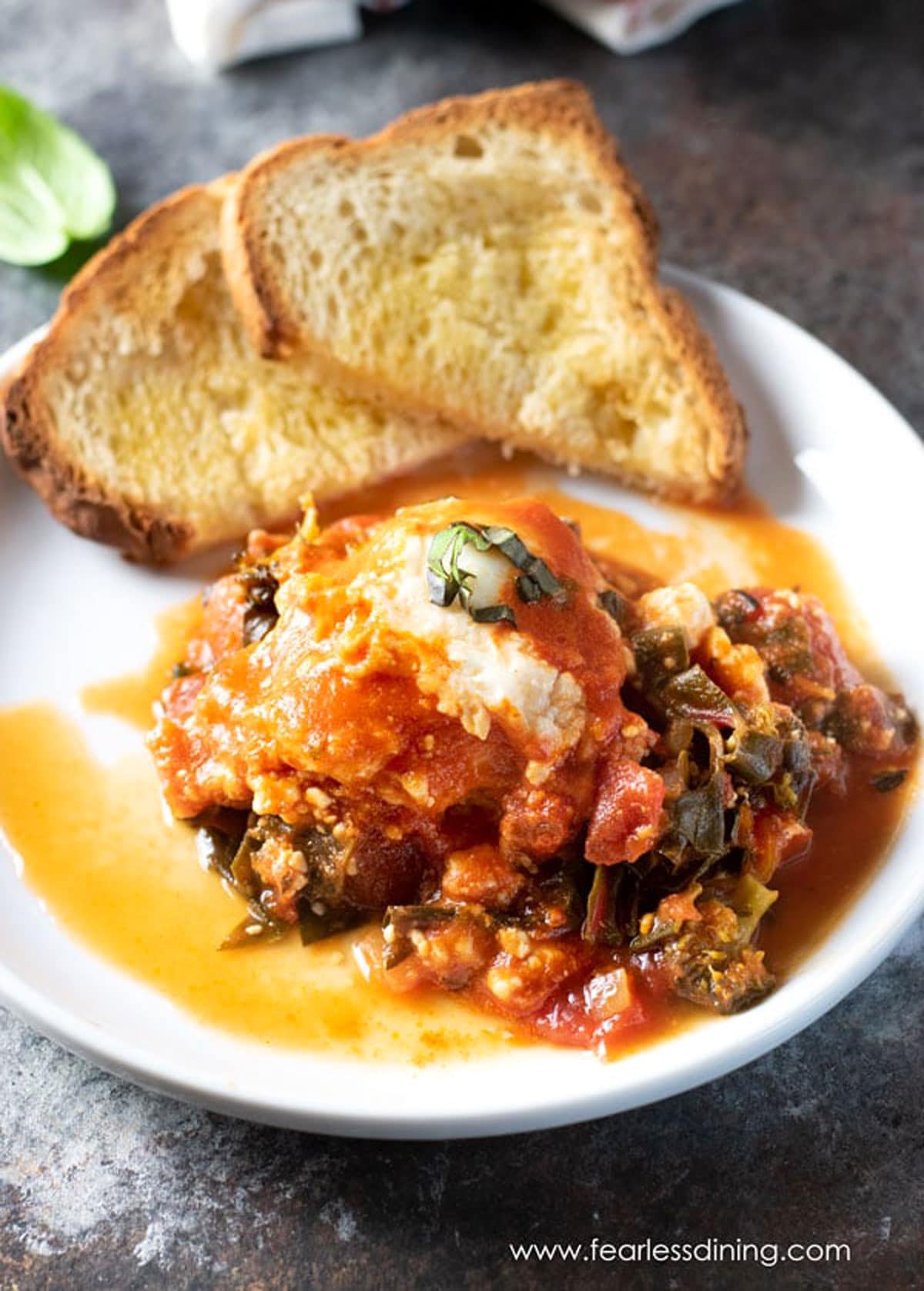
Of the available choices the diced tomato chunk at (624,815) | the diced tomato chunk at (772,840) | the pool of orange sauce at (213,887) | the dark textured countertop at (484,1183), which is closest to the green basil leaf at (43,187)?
the pool of orange sauce at (213,887)

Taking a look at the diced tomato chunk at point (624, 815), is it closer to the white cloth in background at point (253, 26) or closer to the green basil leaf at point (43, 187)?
the green basil leaf at point (43, 187)

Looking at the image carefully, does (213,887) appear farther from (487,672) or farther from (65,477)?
(65,477)

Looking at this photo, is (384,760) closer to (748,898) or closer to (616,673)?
(616,673)

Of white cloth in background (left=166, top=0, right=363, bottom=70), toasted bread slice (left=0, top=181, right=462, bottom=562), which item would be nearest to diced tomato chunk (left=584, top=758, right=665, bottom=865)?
toasted bread slice (left=0, top=181, right=462, bottom=562)

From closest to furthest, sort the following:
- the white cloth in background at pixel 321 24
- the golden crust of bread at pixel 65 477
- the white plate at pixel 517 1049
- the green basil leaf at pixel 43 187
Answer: the white plate at pixel 517 1049 < the golden crust of bread at pixel 65 477 < the green basil leaf at pixel 43 187 < the white cloth in background at pixel 321 24

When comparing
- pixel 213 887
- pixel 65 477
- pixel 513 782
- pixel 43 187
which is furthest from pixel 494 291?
pixel 213 887

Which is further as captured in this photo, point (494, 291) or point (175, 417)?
point (494, 291)

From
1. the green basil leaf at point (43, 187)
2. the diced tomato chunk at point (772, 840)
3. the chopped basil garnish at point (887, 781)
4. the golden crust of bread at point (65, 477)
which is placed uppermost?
the green basil leaf at point (43, 187)
